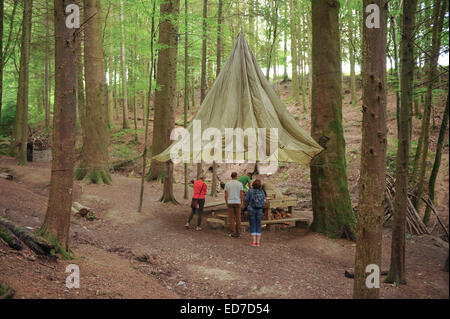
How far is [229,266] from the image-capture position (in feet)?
17.9

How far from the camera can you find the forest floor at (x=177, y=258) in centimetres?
365

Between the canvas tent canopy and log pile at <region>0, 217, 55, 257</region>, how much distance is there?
11.2 ft

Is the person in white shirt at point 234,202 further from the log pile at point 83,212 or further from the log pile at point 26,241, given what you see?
the log pile at point 26,241

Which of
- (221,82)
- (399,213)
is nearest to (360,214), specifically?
(399,213)

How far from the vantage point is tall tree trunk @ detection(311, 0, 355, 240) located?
723 centimetres

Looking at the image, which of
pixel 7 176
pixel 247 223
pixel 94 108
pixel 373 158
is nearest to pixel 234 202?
pixel 247 223

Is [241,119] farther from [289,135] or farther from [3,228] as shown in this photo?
[3,228]

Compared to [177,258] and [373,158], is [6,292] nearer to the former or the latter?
[177,258]

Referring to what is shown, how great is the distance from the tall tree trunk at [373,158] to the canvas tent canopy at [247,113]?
12.2 ft

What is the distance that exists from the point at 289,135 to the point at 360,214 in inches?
176

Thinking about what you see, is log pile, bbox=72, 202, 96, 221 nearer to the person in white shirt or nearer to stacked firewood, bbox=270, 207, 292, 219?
the person in white shirt

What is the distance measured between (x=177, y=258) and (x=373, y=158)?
4233 mm

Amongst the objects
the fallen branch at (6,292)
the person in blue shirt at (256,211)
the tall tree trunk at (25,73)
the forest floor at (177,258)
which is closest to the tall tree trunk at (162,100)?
the forest floor at (177,258)

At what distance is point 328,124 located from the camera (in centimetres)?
736
